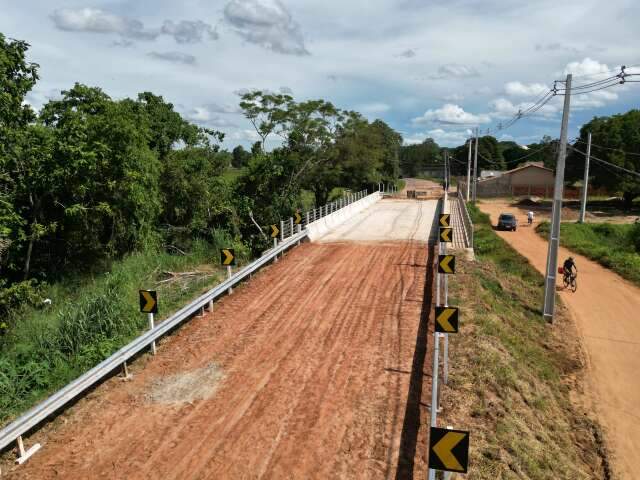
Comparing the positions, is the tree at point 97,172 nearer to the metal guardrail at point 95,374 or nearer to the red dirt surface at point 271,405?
the metal guardrail at point 95,374

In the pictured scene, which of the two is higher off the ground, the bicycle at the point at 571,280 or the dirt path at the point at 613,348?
the bicycle at the point at 571,280

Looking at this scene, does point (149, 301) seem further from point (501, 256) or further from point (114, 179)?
point (501, 256)

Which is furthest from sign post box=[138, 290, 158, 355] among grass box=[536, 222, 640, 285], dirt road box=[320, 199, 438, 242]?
grass box=[536, 222, 640, 285]

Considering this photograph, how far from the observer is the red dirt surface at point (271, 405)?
6.95 m

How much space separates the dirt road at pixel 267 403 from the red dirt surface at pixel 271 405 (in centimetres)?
2

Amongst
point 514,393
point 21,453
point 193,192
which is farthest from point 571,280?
point 21,453

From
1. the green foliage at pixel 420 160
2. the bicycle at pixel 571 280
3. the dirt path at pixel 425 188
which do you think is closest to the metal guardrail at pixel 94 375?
the bicycle at pixel 571 280

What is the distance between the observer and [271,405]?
848cm

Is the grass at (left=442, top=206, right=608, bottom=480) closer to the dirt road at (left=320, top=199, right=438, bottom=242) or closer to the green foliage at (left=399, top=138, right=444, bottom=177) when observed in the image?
the dirt road at (left=320, top=199, right=438, bottom=242)

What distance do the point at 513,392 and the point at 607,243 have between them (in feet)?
114

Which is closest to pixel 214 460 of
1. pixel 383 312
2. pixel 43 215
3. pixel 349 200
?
pixel 383 312

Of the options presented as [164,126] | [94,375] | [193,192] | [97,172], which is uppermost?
[164,126]

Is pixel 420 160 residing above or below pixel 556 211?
above

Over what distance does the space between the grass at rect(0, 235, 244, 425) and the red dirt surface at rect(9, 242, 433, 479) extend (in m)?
1.07
